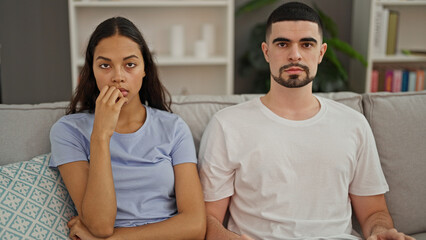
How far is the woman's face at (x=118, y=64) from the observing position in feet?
4.24

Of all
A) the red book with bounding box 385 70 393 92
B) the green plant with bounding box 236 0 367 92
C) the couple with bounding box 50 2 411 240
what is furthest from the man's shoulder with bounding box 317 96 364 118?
Answer: the red book with bounding box 385 70 393 92

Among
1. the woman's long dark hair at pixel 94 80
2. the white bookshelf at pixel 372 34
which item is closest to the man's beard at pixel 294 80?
the woman's long dark hair at pixel 94 80

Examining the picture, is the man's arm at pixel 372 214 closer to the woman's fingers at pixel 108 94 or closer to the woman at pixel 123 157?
the woman at pixel 123 157

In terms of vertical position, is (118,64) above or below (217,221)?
above

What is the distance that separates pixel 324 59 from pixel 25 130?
84.8 inches

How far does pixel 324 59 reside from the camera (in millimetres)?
3062

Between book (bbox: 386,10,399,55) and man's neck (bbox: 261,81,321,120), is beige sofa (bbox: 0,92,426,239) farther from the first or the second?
book (bbox: 386,10,399,55)

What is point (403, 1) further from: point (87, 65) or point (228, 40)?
point (87, 65)

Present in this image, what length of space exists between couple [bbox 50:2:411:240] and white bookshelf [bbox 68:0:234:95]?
5.35 ft

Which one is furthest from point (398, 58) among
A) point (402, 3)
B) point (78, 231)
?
point (78, 231)

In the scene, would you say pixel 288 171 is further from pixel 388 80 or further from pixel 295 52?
pixel 388 80

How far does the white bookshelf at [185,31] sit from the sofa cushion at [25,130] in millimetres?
1502

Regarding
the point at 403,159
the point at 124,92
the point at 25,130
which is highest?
the point at 124,92

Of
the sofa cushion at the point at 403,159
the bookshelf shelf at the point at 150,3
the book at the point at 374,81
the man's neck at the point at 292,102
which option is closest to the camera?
the man's neck at the point at 292,102
